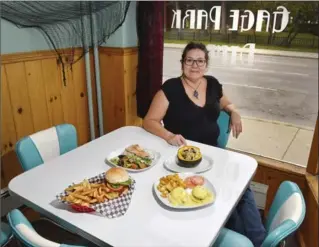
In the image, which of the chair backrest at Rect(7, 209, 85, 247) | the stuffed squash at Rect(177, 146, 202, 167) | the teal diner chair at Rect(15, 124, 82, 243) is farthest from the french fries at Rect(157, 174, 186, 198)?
the teal diner chair at Rect(15, 124, 82, 243)

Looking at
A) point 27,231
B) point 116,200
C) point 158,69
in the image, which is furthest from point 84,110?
point 27,231

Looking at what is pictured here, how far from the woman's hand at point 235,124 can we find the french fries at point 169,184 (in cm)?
65

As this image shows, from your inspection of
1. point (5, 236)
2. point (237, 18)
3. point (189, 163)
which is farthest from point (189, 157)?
point (237, 18)

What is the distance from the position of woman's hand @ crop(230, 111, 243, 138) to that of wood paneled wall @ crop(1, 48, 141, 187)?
964 mm

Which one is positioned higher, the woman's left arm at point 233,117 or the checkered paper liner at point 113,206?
the woman's left arm at point 233,117

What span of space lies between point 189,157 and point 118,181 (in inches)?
13.9

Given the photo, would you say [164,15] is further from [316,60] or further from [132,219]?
[132,219]

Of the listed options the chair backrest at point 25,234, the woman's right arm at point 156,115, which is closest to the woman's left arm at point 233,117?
the woman's right arm at point 156,115

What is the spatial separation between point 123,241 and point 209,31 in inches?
65.3

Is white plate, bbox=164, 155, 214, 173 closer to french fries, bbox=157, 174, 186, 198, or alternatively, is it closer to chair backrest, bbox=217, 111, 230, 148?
french fries, bbox=157, 174, 186, 198

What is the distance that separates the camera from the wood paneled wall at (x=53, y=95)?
1.75 meters

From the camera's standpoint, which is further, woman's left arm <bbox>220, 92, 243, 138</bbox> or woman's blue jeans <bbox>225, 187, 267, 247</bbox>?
woman's left arm <bbox>220, 92, 243, 138</bbox>

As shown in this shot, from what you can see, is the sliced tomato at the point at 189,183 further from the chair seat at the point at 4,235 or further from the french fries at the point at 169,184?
the chair seat at the point at 4,235

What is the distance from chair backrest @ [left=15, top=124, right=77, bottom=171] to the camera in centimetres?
136
